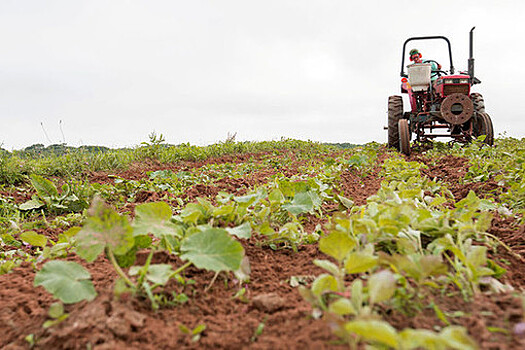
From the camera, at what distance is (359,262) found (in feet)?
3.79

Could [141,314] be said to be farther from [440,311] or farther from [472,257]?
[472,257]

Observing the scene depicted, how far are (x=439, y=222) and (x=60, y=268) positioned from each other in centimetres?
157

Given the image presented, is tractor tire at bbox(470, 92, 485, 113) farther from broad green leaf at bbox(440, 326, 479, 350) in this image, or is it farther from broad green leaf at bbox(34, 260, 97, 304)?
broad green leaf at bbox(34, 260, 97, 304)

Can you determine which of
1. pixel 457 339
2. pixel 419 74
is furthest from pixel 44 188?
pixel 419 74

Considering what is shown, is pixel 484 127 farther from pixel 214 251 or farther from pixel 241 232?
pixel 214 251

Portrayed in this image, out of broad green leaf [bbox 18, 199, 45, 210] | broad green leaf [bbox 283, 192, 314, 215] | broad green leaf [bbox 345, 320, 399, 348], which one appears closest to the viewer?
broad green leaf [bbox 345, 320, 399, 348]

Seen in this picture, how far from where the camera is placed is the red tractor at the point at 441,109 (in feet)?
26.4

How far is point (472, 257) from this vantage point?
1297 millimetres

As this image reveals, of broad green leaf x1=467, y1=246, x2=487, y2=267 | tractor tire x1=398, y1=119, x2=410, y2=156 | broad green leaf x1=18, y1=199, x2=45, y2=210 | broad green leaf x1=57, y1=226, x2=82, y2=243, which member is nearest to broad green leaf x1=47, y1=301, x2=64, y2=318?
broad green leaf x1=57, y1=226, x2=82, y2=243

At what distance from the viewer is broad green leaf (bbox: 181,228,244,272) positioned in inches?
51.0

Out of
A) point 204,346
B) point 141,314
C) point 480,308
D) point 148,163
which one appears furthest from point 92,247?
point 148,163

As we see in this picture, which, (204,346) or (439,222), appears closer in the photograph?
(204,346)

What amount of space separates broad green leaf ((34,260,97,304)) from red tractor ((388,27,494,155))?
812 cm

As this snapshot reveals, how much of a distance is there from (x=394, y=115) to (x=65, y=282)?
954 centimetres
